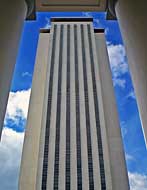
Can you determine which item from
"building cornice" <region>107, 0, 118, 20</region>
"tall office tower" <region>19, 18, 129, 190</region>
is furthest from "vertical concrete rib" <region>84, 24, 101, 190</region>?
"building cornice" <region>107, 0, 118, 20</region>

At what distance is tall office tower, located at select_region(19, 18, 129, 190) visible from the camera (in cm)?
2795

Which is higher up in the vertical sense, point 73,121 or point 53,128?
point 73,121


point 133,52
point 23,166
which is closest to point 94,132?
point 23,166

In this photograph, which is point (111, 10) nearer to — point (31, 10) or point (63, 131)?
point (31, 10)

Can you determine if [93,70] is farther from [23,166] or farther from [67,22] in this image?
[23,166]

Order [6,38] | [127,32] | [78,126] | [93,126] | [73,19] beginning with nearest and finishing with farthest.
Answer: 1. [6,38]
2. [127,32]
3. [93,126]
4. [78,126]
5. [73,19]

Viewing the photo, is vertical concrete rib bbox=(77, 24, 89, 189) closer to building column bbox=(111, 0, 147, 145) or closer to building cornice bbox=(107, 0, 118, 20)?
building cornice bbox=(107, 0, 118, 20)

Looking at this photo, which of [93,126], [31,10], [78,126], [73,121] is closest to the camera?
[31,10]

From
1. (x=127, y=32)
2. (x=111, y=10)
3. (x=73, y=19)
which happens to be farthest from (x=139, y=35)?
(x=73, y=19)

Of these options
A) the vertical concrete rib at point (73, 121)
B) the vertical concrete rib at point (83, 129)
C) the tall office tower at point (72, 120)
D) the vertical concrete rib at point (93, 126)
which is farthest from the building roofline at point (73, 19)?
the vertical concrete rib at point (83, 129)

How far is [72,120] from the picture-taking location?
32.4m

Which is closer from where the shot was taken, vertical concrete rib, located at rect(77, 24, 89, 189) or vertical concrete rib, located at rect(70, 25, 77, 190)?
vertical concrete rib, located at rect(77, 24, 89, 189)

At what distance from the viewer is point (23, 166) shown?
1136 inches

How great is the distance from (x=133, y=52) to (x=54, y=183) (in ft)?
91.9
